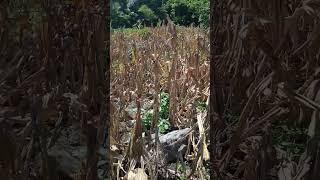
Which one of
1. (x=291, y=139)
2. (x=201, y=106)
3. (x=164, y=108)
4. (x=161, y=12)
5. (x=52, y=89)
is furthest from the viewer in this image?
(x=161, y=12)

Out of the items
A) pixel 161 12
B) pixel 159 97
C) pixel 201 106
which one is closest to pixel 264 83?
pixel 159 97

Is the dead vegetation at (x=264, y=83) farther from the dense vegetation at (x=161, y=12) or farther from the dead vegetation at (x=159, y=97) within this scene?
the dense vegetation at (x=161, y=12)

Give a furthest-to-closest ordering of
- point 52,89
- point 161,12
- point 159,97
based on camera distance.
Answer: point 161,12, point 159,97, point 52,89

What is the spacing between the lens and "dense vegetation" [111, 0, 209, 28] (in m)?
4.39

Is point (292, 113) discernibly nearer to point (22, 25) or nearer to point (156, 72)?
point (22, 25)

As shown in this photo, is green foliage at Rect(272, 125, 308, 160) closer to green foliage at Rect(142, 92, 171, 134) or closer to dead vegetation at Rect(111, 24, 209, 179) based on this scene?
dead vegetation at Rect(111, 24, 209, 179)

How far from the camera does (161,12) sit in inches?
182

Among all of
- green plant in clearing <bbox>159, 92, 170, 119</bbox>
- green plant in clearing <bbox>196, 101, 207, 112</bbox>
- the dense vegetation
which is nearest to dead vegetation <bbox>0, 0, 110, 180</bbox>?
green plant in clearing <bbox>196, 101, 207, 112</bbox>

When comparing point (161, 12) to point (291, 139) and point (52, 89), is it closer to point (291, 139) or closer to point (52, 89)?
point (52, 89)

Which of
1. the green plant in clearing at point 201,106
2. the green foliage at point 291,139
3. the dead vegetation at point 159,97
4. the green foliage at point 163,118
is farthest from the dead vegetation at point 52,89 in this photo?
the green plant in clearing at point 201,106

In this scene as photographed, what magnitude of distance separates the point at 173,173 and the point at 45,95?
1.38 metres

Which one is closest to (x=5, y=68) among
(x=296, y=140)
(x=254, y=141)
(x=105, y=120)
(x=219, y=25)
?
(x=105, y=120)

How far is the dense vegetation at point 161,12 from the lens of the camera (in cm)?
439

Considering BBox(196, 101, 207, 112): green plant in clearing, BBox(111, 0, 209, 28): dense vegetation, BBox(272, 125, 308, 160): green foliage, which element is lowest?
BBox(196, 101, 207, 112): green plant in clearing
